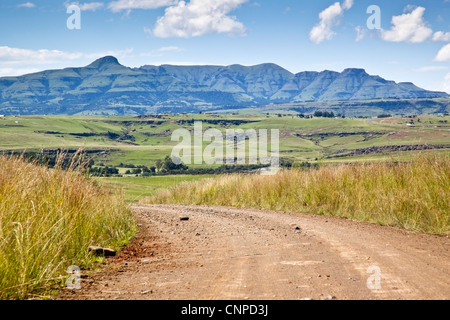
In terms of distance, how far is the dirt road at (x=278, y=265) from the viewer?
5738 mm

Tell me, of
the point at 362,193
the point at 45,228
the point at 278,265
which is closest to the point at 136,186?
the point at 362,193

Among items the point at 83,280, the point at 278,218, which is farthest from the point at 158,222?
the point at 83,280

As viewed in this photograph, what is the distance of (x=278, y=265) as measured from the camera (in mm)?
7348

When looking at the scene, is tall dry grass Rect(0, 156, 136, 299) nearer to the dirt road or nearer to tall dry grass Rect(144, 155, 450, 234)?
the dirt road

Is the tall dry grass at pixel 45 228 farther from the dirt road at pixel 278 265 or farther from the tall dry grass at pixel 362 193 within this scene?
the tall dry grass at pixel 362 193

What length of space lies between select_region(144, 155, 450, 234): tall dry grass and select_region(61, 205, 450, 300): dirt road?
3.17 feet

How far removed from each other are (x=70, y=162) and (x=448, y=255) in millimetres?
7940

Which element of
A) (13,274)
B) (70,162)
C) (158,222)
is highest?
(70,162)

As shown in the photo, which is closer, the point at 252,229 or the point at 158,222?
the point at 252,229

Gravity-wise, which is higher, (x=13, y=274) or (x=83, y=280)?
(x=13, y=274)

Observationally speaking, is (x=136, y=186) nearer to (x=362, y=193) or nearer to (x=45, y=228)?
(x=362, y=193)

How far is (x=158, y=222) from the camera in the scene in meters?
15.2

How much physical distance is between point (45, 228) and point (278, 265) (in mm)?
3746
